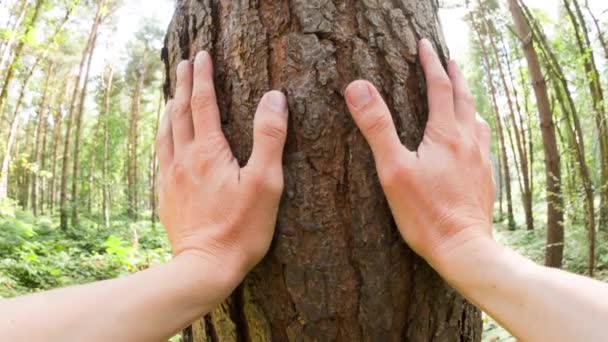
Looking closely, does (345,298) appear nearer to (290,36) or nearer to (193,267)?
(193,267)

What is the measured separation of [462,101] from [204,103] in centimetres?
63

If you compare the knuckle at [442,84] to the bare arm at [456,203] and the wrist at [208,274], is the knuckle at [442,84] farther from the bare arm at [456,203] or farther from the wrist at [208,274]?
the wrist at [208,274]

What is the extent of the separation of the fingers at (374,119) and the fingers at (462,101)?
0.71 feet

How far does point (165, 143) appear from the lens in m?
1.20

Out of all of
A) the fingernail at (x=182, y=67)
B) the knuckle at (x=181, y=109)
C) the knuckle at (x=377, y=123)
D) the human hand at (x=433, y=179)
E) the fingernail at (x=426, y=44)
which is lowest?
the human hand at (x=433, y=179)

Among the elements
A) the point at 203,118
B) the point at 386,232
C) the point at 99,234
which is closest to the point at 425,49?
the point at 386,232

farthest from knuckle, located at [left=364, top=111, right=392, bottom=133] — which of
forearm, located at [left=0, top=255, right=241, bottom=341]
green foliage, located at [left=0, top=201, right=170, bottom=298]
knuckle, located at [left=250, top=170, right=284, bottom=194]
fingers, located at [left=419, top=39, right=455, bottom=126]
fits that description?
green foliage, located at [left=0, top=201, right=170, bottom=298]

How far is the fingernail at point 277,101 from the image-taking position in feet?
3.48

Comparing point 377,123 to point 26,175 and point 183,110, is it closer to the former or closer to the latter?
point 183,110

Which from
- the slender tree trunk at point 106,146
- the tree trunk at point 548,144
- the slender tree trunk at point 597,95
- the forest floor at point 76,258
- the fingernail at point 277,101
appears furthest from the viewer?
the slender tree trunk at point 106,146

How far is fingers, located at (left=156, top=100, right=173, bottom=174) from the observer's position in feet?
3.87

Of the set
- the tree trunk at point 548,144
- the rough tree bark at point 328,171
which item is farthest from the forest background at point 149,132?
the rough tree bark at point 328,171

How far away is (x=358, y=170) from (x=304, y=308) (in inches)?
13.7

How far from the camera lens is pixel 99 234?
15062mm
